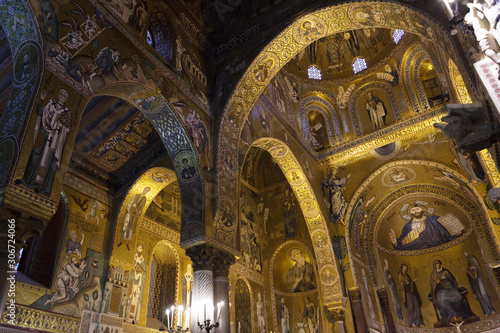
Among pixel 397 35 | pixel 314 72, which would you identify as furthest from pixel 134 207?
pixel 397 35

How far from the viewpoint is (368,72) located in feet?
46.3

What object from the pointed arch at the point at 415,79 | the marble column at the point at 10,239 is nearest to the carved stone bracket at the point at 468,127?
the marble column at the point at 10,239

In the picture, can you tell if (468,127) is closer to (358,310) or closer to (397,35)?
(358,310)

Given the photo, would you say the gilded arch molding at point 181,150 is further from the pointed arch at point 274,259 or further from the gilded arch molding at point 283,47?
the pointed arch at point 274,259

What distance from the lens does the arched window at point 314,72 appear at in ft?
48.8

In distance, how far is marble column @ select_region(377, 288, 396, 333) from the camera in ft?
41.9

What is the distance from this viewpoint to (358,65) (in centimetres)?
1460

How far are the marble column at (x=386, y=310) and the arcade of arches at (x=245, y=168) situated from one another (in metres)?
0.05

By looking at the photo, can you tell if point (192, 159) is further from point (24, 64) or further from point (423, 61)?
point (423, 61)

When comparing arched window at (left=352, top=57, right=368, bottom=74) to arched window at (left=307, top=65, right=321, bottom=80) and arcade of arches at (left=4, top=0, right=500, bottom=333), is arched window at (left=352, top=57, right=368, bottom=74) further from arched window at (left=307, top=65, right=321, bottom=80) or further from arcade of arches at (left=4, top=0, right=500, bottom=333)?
arched window at (left=307, top=65, right=321, bottom=80)

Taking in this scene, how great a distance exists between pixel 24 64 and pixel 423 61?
484 inches

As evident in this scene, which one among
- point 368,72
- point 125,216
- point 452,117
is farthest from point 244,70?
point 368,72

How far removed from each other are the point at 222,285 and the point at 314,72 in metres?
10.7

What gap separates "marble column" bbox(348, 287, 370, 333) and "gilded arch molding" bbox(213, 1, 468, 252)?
20.0 feet
